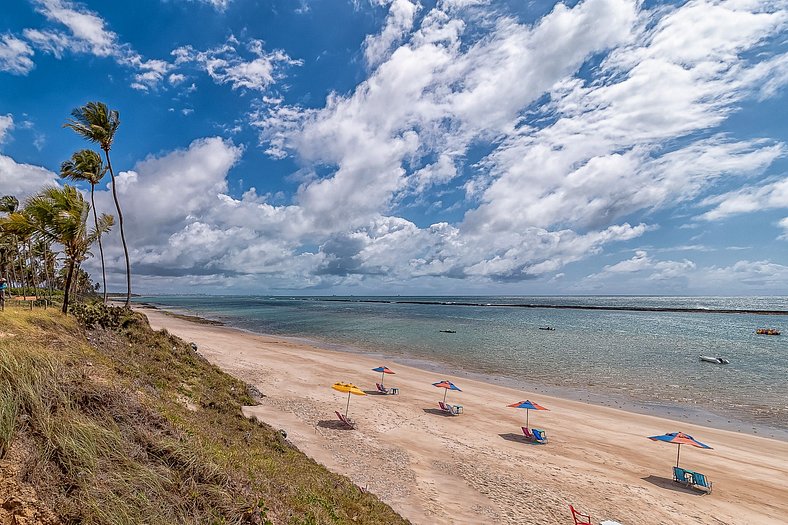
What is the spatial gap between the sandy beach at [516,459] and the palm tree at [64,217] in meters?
10.9

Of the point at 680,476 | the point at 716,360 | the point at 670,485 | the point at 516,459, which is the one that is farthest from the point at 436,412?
the point at 716,360

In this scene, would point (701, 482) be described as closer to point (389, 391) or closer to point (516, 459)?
point (516, 459)

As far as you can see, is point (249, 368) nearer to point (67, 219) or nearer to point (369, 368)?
point (369, 368)

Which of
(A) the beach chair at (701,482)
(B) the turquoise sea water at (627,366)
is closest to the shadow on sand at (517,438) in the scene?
(A) the beach chair at (701,482)

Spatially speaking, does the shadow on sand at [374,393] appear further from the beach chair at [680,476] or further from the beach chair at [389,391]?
the beach chair at [680,476]

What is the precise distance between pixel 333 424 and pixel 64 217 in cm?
1510

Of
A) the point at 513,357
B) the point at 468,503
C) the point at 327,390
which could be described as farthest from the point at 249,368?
the point at 513,357

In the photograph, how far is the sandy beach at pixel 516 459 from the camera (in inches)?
481

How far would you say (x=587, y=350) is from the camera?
161 feet

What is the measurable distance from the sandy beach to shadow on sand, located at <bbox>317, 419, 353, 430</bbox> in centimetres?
5

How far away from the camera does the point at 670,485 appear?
1453cm

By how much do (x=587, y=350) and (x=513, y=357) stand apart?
533 inches

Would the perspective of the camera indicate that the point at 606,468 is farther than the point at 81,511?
Yes

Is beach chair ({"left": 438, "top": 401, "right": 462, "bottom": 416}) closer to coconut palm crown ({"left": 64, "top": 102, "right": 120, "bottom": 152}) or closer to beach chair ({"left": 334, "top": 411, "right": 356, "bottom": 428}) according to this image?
beach chair ({"left": 334, "top": 411, "right": 356, "bottom": 428})
